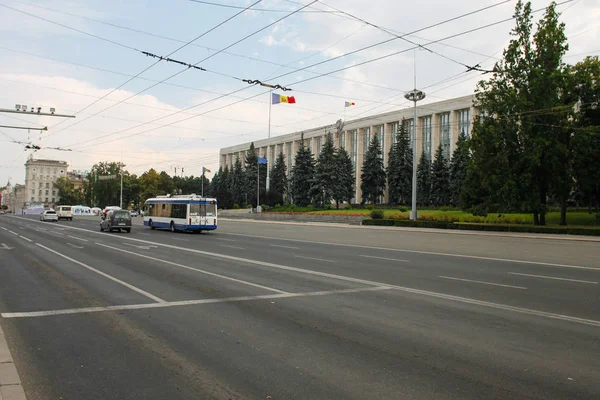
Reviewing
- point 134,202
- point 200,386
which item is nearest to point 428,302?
point 200,386

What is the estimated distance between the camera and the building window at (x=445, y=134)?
79.8 metres

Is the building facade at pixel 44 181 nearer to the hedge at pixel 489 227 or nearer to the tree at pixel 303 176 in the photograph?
the tree at pixel 303 176

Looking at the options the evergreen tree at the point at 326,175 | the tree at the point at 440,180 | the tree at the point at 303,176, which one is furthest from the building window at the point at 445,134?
the tree at the point at 303,176

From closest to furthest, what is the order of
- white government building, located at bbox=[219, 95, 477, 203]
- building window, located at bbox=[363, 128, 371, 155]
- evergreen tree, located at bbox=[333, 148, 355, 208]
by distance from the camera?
evergreen tree, located at bbox=[333, 148, 355, 208] < white government building, located at bbox=[219, 95, 477, 203] < building window, located at bbox=[363, 128, 371, 155]

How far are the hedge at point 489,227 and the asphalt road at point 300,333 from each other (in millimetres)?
20571

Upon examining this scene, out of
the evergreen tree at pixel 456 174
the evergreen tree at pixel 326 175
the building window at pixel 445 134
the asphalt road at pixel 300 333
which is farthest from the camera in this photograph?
the building window at pixel 445 134

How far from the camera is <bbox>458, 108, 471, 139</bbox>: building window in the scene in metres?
76.4

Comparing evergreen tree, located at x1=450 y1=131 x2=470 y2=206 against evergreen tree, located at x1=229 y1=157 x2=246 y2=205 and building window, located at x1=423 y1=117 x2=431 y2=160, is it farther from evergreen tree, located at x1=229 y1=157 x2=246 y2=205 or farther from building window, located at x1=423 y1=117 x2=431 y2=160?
evergreen tree, located at x1=229 y1=157 x2=246 y2=205

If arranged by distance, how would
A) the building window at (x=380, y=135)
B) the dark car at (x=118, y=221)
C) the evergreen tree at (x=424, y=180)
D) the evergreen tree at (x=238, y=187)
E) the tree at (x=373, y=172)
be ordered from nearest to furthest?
1. the dark car at (x=118, y=221)
2. the evergreen tree at (x=424, y=180)
3. the tree at (x=373, y=172)
4. the building window at (x=380, y=135)
5. the evergreen tree at (x=238, y=187)

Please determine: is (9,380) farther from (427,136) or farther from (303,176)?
(427,136)

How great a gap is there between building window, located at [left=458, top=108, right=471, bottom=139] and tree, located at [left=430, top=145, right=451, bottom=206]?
6940mm

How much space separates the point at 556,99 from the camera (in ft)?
118

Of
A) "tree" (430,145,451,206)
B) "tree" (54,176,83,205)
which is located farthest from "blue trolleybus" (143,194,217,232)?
"tree" (54,176,83,205)

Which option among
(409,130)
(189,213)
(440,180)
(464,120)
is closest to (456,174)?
(440,180)
